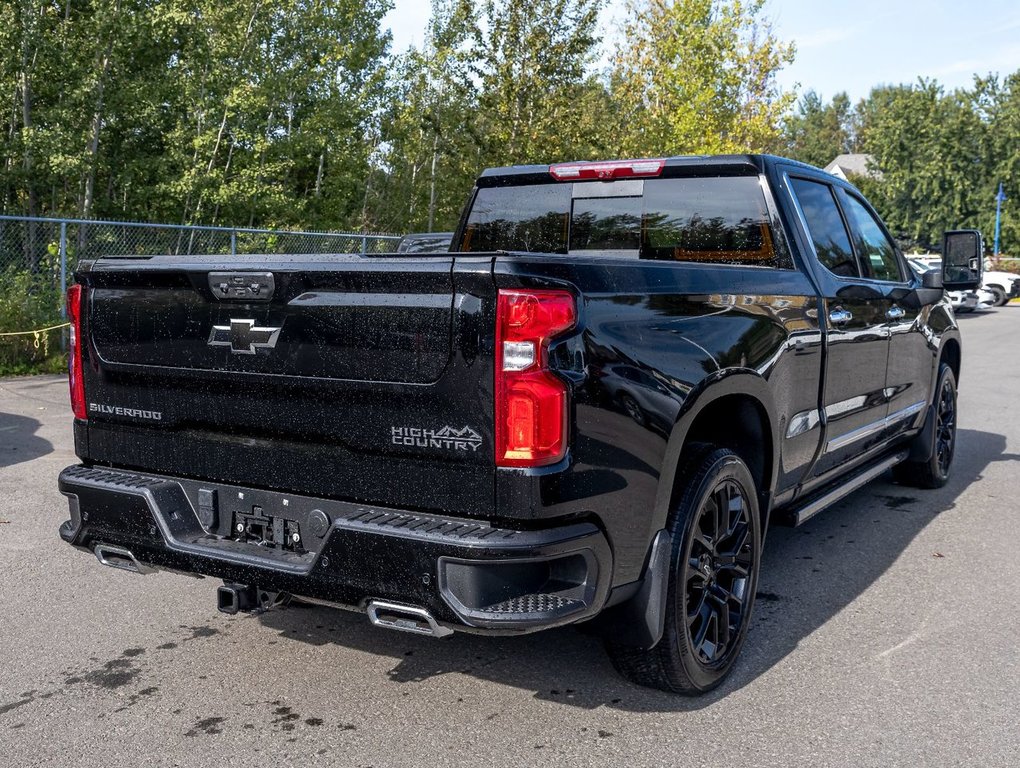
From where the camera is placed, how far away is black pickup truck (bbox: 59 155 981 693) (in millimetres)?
2816

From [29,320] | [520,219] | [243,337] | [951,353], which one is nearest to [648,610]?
[243,337]

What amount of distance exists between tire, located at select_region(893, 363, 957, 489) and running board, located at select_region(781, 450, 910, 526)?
64 centimetres

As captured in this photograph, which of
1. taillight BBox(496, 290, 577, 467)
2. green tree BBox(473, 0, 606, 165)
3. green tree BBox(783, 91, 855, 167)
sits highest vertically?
green tree BBox(783, 91, 855, 167)

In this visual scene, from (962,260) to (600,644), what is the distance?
3996mm

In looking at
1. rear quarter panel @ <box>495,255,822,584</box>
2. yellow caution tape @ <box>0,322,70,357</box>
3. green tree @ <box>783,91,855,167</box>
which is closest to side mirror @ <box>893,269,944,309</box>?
rear quarter panel @ <box>495,255,822,584</box>

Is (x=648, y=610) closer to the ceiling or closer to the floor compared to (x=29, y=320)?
closer to the floor

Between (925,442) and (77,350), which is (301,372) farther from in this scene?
(925,442)

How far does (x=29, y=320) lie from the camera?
1227 centimetres

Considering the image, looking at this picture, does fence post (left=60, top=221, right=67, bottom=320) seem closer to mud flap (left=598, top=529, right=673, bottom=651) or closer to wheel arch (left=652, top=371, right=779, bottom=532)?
wheel arch (left=652, top=371, right=779, bottom=532)

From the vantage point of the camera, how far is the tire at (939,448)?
6766 millimetres

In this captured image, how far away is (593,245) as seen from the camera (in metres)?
4.77

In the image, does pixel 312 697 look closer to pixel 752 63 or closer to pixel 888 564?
pixel 888 564

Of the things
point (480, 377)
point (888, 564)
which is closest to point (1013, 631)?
point (888, 564)

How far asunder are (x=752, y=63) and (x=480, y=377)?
26609 mm
